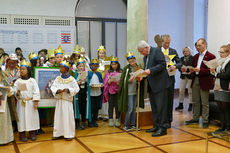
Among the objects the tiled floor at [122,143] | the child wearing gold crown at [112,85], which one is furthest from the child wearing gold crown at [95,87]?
the tiled floor at [122,143]

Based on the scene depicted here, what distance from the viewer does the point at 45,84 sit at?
489 cm

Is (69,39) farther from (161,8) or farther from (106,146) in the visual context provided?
(106,146)

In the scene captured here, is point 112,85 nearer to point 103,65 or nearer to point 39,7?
point 103,65

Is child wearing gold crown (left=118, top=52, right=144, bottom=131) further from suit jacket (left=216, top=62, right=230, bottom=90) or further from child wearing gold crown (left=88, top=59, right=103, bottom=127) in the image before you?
suit jacket (left=216, top=62, right=230, bottom=90)

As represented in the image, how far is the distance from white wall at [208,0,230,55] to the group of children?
237 cm

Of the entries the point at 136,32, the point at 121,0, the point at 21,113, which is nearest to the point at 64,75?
the point at 21,113

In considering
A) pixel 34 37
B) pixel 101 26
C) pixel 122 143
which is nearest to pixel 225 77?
pixel 122 143

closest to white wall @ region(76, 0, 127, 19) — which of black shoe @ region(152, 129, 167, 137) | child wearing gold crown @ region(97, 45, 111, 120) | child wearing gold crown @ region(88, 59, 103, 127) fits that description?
child wearing gold crown @ region(97, 45, 111, 120)

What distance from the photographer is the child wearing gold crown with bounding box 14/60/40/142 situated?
4422 mm

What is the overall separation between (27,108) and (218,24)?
4602mm

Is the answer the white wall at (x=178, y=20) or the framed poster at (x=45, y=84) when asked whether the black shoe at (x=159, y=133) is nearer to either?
the framed poster at (x=45, y=84)

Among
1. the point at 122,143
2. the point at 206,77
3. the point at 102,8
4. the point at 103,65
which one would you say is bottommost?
the point at 122,143

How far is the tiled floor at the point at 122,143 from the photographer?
4.01 metres

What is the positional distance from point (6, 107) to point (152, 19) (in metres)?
7.21
